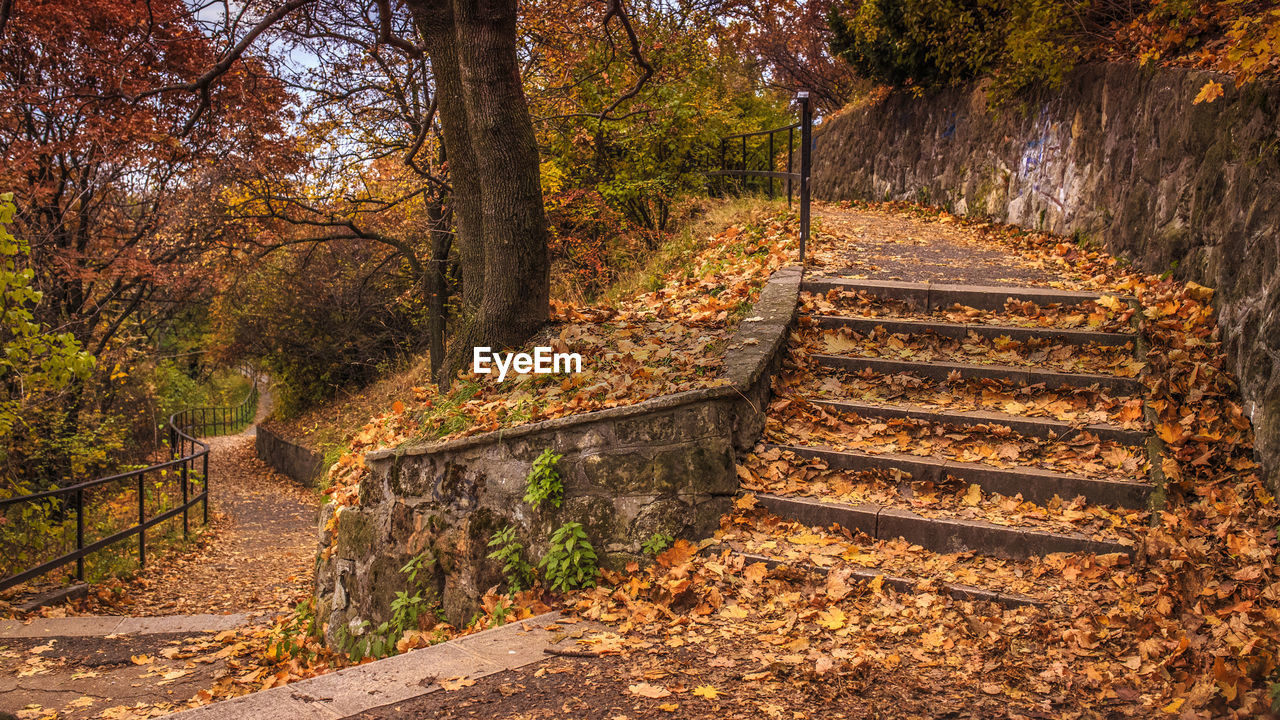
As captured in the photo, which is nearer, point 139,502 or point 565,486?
point 565,486

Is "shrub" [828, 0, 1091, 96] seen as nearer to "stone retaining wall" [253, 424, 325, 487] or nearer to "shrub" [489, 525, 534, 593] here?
"shrub" [489, 525, 534, 593]

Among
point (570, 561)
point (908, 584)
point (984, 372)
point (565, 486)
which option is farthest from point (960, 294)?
point (570, 561)

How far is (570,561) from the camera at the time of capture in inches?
172

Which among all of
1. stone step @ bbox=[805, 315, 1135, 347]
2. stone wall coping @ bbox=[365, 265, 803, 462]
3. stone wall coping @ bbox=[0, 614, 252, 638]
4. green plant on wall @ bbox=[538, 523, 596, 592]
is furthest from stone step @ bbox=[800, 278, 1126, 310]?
stone wall coping @ bbox=[0, 614, 252, 638]

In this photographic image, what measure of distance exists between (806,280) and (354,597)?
165 inches

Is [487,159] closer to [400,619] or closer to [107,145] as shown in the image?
[400,619]

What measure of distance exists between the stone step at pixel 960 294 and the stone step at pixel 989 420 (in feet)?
4.74

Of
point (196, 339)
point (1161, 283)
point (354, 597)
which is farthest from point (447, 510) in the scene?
point (196, 339)

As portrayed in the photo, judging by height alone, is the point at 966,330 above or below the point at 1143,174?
below

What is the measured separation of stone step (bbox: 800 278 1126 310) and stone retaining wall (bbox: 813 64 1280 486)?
0.82 metres

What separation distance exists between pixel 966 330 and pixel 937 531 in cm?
212

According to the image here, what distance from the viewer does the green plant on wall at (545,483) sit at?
14.9ft

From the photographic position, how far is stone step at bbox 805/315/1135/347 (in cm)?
537

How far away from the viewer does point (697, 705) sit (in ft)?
9.75
